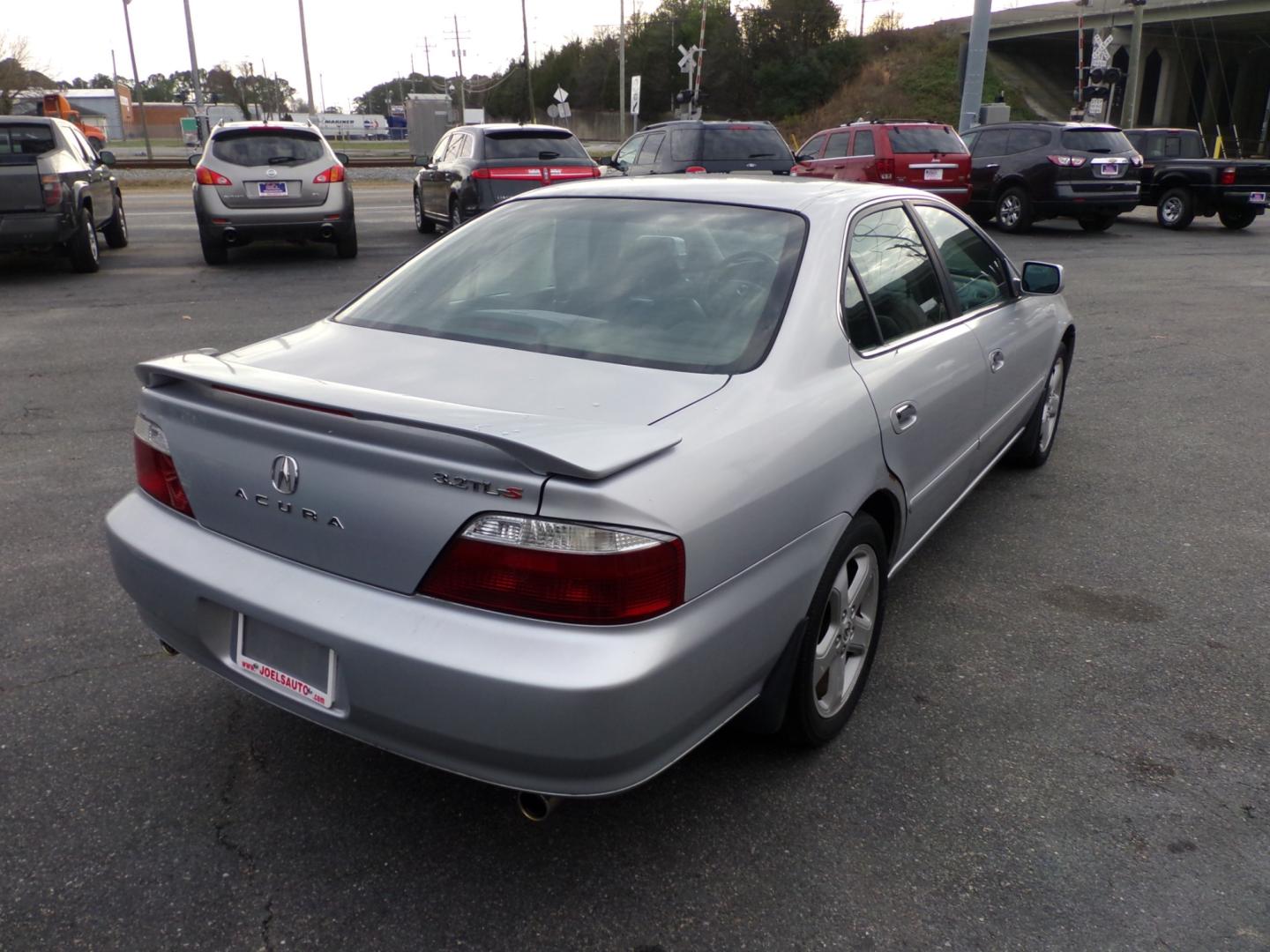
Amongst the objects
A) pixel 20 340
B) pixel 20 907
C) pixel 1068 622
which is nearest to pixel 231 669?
pixel 20 907

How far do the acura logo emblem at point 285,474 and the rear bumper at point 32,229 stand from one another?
31.9 ft

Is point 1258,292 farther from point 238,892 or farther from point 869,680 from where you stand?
point 238,892

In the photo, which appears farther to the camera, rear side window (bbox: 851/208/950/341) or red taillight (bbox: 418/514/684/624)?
rear side window (bbox: 851/208/950/341)

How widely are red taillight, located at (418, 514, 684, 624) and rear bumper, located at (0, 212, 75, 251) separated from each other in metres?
10.2

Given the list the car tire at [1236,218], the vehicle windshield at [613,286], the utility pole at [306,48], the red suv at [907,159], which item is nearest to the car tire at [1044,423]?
the vehicle windshield at [613,286]

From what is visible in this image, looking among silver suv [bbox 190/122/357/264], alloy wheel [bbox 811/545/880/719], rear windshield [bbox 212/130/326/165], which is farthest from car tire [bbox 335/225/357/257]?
alloy wheel [bbox 811/545/880/719]

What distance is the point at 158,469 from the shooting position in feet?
8.84

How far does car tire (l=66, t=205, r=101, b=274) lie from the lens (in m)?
11.1

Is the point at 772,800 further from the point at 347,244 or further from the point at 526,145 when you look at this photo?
the point at 526,145

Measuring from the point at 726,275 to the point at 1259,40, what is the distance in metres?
56.5

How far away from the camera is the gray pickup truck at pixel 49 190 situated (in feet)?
33.2

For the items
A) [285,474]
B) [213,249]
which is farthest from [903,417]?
[213,249]

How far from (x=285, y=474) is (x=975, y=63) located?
72.3 ft

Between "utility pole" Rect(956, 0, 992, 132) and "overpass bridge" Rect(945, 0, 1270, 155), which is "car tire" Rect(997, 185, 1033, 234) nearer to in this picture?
→ "utility pole" Rect(956, 0, 992, 132)
